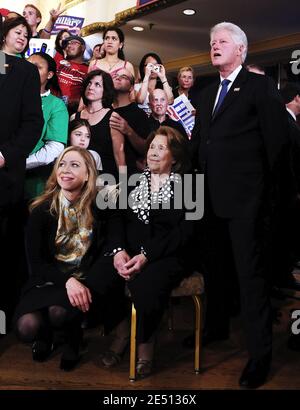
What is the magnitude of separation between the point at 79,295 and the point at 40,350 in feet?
1.39

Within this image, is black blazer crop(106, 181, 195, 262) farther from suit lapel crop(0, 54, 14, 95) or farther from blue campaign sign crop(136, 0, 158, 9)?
blue campaign sign crop(136, 0, 158, 9)

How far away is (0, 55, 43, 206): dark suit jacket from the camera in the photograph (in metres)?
2.30

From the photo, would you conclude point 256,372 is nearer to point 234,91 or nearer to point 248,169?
point 248,169

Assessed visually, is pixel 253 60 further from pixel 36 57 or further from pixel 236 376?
pixel 236 376

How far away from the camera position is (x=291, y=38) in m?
7.77

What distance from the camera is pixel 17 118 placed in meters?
2.34

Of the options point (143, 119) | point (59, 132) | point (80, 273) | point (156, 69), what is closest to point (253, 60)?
point (156, 69)

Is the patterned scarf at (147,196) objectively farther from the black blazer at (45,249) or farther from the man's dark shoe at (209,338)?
the man's dark shoe at (209,338)

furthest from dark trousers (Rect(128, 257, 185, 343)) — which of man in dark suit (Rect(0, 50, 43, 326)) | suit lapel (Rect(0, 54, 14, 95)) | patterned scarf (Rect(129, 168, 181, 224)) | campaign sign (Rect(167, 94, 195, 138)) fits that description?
campaign sign (Rect(167, 94, 195, 138))

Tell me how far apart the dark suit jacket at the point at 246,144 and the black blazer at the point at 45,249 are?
0.65 meters

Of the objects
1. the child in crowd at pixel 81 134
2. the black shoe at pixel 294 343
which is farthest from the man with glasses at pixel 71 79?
the black shoe at pixel 294 343

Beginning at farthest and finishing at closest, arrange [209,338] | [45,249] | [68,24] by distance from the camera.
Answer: [68,24], [209,338], [45,249]

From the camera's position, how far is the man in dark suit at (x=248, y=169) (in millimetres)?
2141

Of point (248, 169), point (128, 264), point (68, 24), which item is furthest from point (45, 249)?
point (68, 24)
